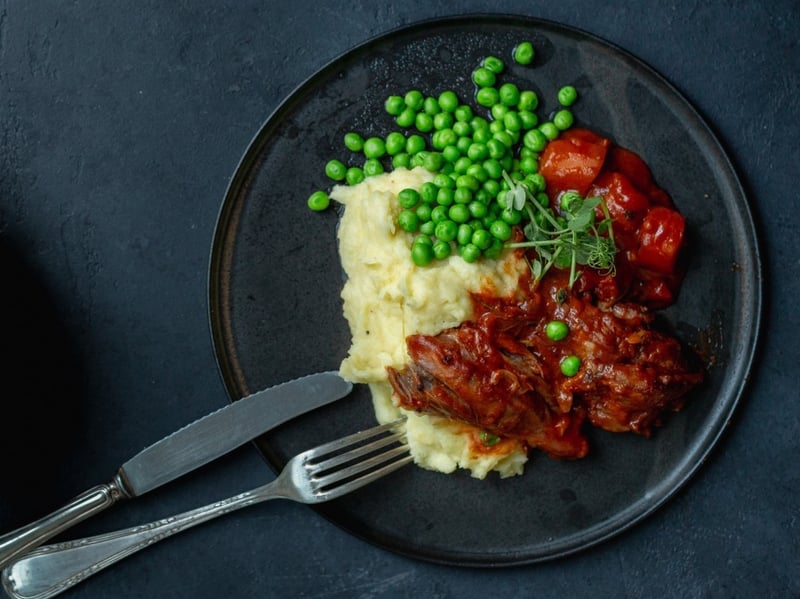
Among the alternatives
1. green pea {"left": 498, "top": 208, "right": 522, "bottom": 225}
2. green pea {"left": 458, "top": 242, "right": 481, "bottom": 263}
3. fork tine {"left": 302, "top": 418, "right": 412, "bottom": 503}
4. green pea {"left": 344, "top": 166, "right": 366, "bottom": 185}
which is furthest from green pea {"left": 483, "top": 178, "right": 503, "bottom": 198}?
fork tine {"left": 302, "top": 418, "right": 412, "bottom": 503}

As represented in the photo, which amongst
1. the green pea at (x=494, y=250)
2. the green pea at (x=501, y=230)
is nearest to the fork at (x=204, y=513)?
the green pea at (x=494, y=250)

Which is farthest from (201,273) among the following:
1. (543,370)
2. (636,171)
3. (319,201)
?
(636,171)

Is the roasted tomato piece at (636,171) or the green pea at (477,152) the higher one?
the green pea at (477,152)

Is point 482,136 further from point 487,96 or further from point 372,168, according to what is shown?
point 372,168

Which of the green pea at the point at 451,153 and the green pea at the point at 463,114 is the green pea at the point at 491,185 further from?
the green pea at the point at 463,114

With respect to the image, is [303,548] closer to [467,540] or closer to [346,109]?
[467,540]

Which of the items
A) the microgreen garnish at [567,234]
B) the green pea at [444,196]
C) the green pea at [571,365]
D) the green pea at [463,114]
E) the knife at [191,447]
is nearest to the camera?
the microgreen garnish at [567,234]

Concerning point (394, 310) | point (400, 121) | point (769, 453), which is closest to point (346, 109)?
point (400, 121)

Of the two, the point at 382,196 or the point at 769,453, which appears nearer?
the point at 382,196
